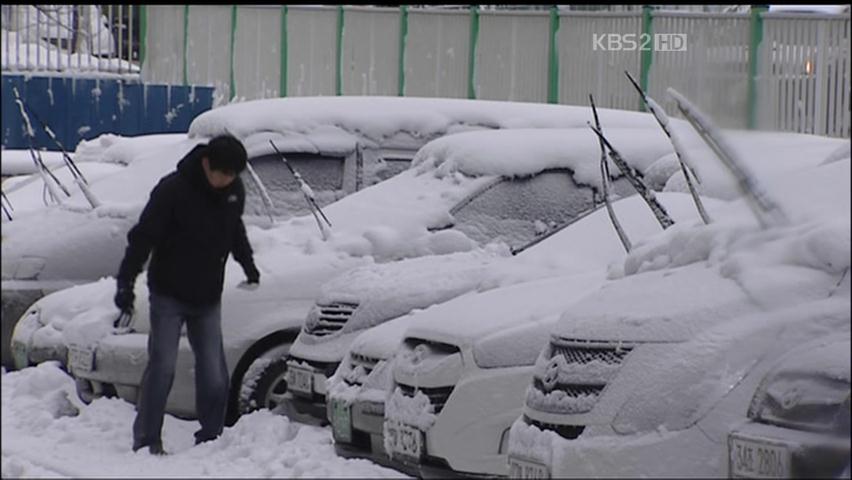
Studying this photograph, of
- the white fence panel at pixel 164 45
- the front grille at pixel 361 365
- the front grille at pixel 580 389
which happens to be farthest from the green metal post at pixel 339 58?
the front grille at pixel 580 389

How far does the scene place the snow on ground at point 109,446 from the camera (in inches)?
268

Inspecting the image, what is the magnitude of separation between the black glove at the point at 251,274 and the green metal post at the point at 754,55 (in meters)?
1.82

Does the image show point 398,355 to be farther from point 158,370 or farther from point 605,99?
point 605,99

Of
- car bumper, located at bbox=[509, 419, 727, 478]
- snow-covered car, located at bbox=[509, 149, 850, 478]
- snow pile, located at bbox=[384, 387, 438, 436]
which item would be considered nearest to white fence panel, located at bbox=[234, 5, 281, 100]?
snow pile, located at bbox=[384, 387, 438, 436]

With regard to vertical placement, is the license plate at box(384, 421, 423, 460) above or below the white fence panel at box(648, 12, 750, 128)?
below

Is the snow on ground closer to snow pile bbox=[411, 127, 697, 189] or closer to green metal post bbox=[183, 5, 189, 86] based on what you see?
green metal post bbox=[183, 5, 189, 86]

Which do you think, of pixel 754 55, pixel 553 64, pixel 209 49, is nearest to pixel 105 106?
pixel 209 49

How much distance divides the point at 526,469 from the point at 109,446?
5.48 ft

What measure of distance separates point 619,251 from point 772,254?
3036 mm

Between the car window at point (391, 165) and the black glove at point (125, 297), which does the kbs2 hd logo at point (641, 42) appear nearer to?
the car window at point (391, 165)

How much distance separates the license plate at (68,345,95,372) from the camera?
308 inches

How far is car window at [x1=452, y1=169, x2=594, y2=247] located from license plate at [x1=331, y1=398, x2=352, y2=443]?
84.8 inches

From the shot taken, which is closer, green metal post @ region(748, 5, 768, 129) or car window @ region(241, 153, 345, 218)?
green metal post @ region(748, 5, 768, 129)

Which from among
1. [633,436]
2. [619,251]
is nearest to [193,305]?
[633,436]
